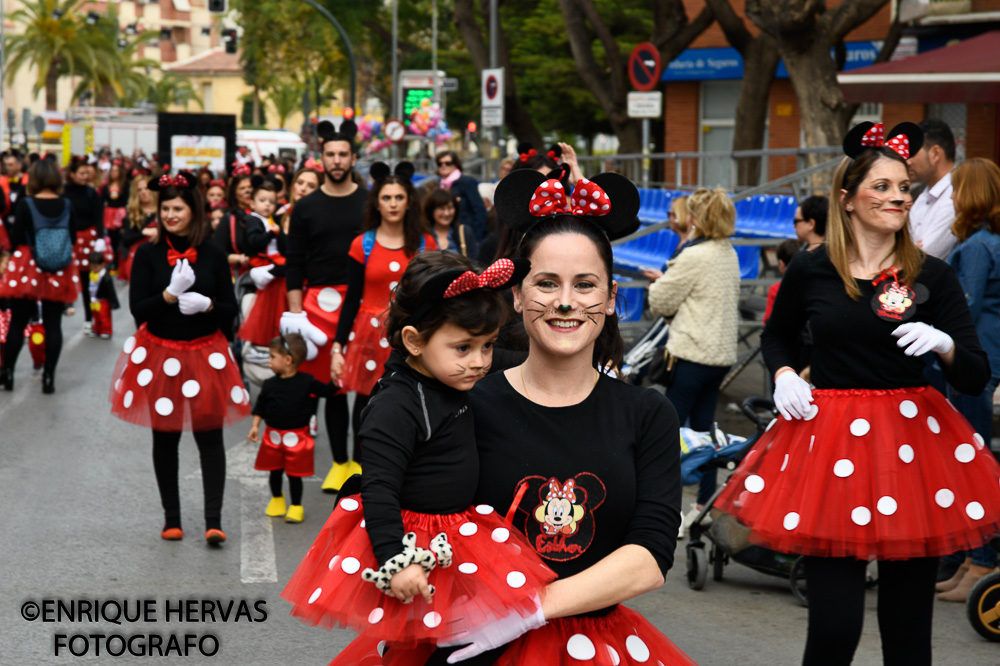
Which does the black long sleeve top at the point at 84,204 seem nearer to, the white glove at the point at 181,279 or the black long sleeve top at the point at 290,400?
the black long sleeve top at the point at 290,400

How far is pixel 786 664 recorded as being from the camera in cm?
543

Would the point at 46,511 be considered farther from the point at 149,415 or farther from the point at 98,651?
the point at 98,651

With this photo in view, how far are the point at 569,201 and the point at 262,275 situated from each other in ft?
24.1

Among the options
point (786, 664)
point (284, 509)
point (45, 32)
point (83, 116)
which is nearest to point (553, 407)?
point (786, 664)

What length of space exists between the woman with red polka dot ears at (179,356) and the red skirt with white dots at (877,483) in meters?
3.68

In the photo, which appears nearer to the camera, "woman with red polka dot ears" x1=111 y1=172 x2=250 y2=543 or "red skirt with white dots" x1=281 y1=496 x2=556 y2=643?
"red skirt with white dots" x1=281 y1=496 x2=556 y2=643

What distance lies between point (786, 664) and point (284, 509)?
11.6 ft

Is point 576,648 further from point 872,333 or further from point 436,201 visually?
point 436,201

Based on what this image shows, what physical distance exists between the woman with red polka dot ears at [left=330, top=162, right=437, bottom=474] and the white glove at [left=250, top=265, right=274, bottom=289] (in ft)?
8.07

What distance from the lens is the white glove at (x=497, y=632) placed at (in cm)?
273

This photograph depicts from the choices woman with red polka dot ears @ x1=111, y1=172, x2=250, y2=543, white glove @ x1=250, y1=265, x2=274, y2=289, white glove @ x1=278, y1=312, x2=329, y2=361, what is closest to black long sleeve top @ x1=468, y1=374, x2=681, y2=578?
woman with red polka dot ears @ x1=111, y1=172, x2=250, y2=543

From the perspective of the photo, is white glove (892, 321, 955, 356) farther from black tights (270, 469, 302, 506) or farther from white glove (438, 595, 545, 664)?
black tights (270, 469, 302, 506)

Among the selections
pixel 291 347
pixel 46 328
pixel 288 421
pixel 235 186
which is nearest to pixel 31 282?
pixel 46 328

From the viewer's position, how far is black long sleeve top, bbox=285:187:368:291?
8.26 meters
